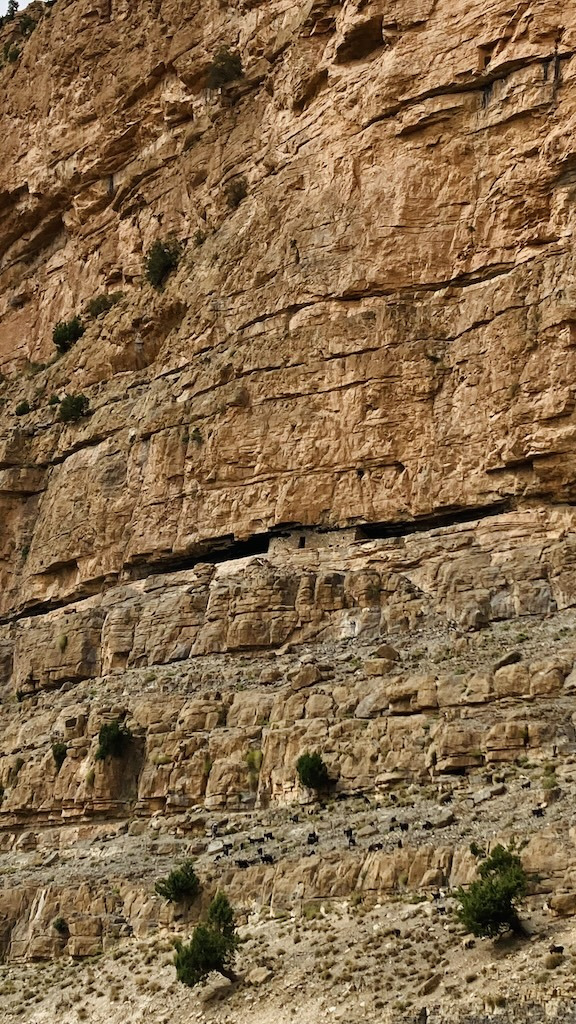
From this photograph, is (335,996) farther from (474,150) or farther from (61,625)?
(474,150)

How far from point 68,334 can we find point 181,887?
3336cm

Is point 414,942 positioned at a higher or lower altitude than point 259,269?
lower

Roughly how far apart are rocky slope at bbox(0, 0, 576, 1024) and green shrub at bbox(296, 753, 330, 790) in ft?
1.27

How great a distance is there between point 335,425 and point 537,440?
678cm

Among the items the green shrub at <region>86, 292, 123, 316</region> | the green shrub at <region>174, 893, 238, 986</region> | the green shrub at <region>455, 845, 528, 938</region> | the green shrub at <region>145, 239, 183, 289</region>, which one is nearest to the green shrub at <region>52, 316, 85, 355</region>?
the green shrub at <region>86, 292, 123, 316</region>

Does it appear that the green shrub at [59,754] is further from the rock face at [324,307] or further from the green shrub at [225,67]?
the green shrub at [225,67]

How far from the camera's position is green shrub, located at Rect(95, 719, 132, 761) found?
30.8 meters

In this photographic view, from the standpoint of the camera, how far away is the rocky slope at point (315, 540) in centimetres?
2184

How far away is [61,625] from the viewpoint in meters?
38.8

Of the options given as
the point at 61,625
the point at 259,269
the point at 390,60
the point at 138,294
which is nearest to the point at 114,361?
the point at 138,294

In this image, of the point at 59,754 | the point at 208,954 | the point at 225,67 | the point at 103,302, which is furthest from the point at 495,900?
the point at 103,302

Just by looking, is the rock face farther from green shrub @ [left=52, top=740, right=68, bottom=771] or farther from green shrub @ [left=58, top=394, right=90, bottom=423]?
green shrub @ [left=52, top=740, right=68, bottom=771]

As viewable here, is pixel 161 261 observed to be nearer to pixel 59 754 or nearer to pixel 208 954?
pixel 59 754

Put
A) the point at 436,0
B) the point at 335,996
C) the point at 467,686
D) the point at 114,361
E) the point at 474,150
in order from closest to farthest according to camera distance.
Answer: the point at 335,996 → the point at 467,686 → the point at 474,150 → the point at 436,0 → the point at 114,361
